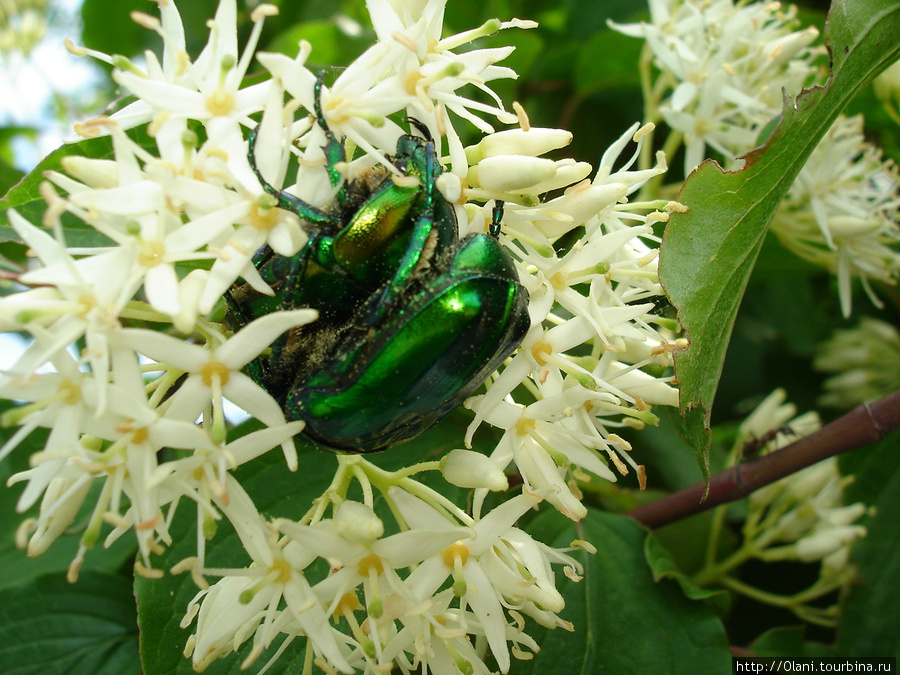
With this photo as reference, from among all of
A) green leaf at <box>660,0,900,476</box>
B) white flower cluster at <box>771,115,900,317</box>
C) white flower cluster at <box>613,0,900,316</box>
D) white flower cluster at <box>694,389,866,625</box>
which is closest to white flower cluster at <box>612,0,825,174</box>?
white flower cluster at <box>613,0,900,316</box>

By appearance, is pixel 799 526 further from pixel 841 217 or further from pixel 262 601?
pixel 262 601

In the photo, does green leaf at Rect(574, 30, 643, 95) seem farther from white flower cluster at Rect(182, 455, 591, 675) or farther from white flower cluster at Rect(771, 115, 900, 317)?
white flower cluster at Rect(182, 455, 591, 675)

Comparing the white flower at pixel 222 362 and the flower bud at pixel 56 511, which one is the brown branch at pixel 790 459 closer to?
the white flower at pixel 222 362

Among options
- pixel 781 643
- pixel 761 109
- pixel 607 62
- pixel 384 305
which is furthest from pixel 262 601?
pixel 607 62

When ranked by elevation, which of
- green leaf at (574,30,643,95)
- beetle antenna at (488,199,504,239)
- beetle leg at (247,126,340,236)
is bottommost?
green leaf at (574,30,643,95)

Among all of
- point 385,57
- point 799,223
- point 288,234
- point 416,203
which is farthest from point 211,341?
point 799,223

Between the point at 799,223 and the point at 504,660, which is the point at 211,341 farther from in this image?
the point at 799,223
